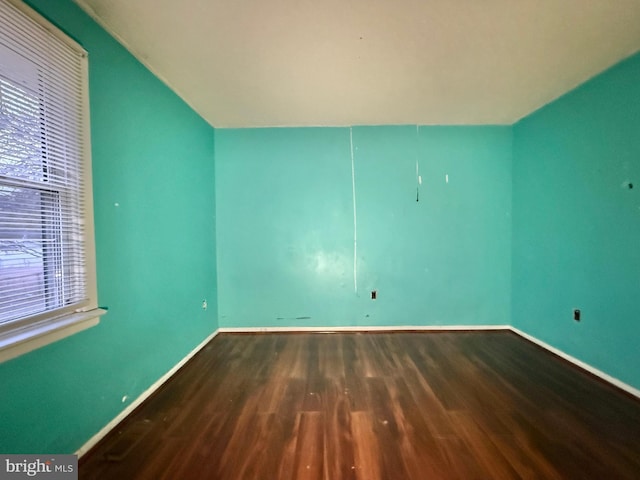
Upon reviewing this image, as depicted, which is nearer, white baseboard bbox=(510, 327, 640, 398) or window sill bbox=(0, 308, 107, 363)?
window sill bbox=(0, 308, 107, 363)

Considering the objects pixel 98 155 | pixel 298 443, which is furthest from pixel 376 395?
pixel 98 155

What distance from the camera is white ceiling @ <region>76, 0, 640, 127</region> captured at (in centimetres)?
152

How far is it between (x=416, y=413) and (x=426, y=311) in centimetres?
164

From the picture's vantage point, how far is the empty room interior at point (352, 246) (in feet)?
4.87

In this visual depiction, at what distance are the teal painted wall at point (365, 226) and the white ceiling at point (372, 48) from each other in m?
0.53

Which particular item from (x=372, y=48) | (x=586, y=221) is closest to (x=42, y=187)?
(x=372, y=48)

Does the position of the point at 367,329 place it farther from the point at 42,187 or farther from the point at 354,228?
the point at 42,187

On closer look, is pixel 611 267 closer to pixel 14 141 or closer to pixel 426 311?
pixel 426 311

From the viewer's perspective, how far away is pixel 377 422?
169cm

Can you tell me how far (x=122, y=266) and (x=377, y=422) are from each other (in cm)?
186
